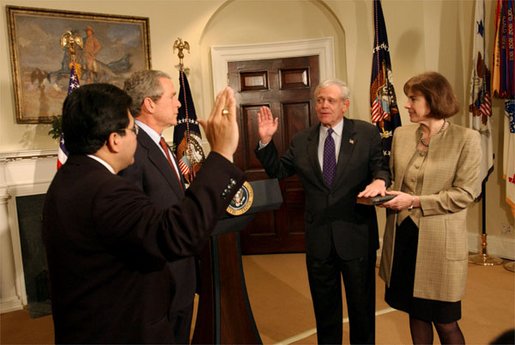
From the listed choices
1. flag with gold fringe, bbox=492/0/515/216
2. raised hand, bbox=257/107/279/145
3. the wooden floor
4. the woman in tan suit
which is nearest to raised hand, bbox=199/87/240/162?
the woman in tan suit

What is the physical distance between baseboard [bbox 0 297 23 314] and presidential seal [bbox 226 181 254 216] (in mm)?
2833

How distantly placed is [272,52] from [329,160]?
3010 millimetres

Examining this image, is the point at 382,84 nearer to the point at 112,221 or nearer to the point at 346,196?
the point at 346,196

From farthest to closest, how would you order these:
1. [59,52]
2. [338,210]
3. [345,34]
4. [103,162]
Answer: [345,34] → [59,52] → [338,210] → [103,162]

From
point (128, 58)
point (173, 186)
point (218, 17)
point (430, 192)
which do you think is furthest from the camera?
point (218, 17)

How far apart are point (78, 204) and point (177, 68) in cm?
400

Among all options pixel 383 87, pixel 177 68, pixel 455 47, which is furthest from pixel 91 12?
pixel 455 47

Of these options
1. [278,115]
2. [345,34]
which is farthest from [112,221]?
[345,34]

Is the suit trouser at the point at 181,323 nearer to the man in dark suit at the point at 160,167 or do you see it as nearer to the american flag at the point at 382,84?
the man in dark suit at the point at 160,167

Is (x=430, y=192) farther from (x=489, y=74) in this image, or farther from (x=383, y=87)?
(x=489, y=74)

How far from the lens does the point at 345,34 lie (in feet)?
16.4

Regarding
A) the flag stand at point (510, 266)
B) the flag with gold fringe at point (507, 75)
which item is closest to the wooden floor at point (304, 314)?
the flag stand at point (510, 266)

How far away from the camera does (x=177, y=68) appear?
496 centimetres

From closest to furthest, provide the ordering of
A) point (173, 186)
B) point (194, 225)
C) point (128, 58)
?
point (194, 225), point (173, 186), point (128, 58)
